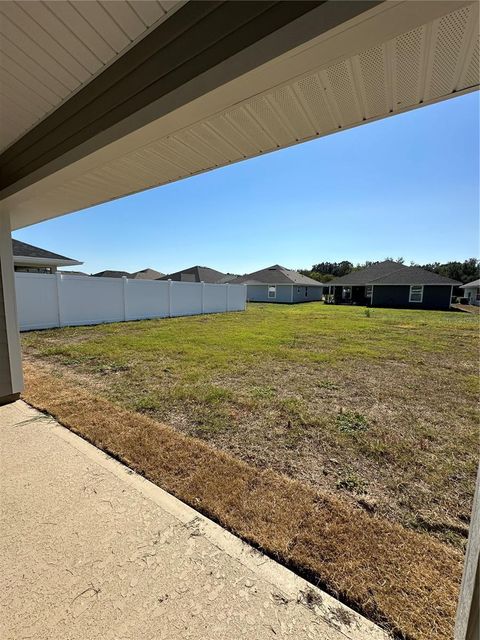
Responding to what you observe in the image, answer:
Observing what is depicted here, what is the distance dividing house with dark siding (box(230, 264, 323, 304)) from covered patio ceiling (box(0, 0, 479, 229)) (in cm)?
2797

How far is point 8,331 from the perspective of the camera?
12.9 feet

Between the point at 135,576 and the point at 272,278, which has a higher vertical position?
the point at 272,278

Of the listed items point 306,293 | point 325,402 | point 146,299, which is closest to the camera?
point 325,402

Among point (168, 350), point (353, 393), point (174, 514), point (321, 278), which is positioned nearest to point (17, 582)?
point (174, 514)

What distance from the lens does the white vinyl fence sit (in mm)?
9703

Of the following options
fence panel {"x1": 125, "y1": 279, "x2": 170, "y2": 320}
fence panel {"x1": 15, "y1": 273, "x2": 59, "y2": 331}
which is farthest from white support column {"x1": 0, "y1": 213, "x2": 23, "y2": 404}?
fence panel {"x1": 125, "y1": 279, "x2": 170, "y2": 320}

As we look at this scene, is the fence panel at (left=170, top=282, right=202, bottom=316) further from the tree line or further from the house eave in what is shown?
the tree line

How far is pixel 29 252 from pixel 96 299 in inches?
194

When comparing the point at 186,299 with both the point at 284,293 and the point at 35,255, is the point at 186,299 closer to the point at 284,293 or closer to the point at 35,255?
the point at 35,255

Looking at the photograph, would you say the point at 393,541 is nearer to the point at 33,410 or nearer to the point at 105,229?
the point at 33,410

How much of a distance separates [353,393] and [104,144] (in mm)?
4463

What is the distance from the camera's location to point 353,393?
15.4 feet

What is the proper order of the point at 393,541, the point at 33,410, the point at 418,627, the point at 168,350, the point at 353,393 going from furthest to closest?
the point at 168,350
the point at 353,393
the point at 33,410
the point at 393,541
the point at 418,627

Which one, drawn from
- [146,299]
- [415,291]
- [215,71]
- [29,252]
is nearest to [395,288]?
[415,291]
